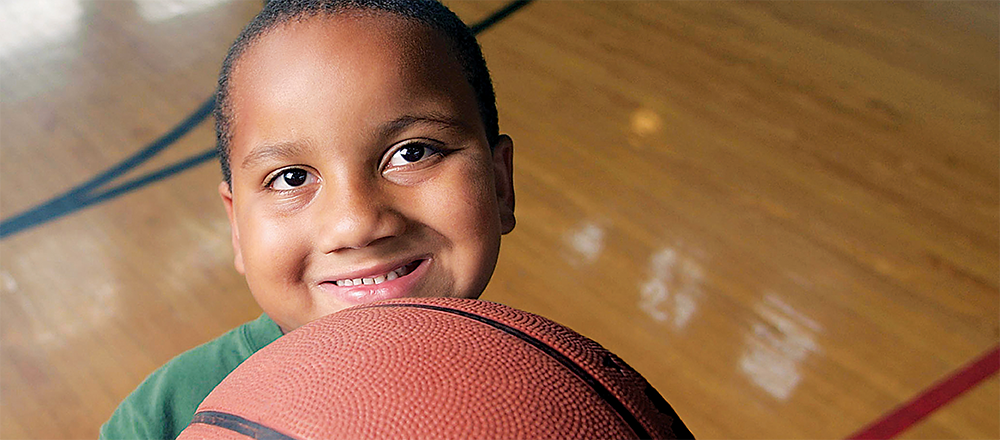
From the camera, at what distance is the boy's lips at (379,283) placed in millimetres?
775

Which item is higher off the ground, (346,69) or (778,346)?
(346,69)

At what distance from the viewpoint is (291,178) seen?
0.77 m

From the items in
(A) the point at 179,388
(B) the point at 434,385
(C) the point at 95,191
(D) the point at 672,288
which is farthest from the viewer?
(C) the point at 95,191

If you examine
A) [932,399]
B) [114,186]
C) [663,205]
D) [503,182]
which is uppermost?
[503,182]

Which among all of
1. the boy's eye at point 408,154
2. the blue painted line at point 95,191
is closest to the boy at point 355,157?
the boy's eye at point 408,154

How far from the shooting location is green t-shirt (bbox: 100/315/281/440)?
87 cm

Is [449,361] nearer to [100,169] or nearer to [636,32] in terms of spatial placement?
[100,169]

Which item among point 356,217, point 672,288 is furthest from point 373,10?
point 672,288

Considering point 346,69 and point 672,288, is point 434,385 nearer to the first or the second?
point 346,69

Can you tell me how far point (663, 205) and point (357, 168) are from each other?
56.7 inches

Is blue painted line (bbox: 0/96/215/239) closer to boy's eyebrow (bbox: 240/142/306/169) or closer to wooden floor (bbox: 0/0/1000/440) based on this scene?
wooden floor (bbox: 0/0/1000/440)

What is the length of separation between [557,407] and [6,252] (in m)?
1.72

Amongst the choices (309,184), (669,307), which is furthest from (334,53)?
(669,307)

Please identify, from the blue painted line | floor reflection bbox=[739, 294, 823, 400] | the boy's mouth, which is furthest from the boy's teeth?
the blue painted line
